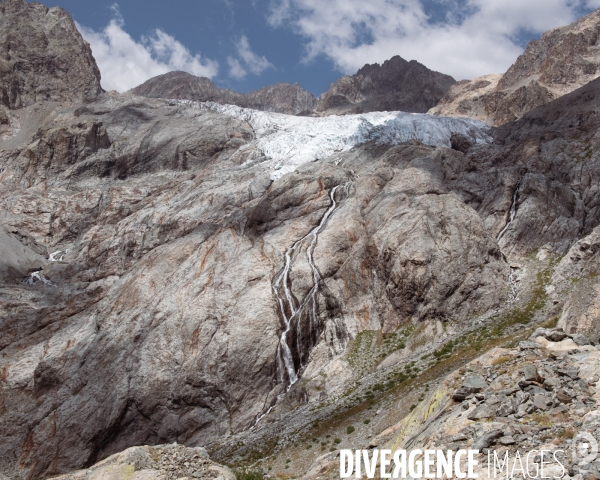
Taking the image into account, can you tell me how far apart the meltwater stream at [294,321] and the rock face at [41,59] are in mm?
119577

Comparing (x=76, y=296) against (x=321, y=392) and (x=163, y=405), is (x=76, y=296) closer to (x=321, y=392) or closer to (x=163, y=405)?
(x=163, y=405)

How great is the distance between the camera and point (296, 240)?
66.5 metres

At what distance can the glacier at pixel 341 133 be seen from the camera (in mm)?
99375

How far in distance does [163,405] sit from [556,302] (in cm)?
4036

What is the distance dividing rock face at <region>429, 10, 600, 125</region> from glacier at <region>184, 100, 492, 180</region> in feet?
46.4

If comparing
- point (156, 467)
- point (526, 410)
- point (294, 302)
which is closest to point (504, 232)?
point (294, 302)

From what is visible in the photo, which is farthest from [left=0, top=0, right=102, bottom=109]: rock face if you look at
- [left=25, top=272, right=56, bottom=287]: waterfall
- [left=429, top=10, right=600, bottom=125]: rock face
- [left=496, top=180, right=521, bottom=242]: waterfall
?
[left=496, top=180, right=521, bottom=242]: waterfall

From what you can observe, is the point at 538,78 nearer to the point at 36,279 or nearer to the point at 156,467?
the point at 36,279

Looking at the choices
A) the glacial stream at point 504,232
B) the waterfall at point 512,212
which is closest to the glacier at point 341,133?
the waterfall at point 512,212

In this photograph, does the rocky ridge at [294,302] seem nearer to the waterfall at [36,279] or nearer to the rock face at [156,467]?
the waterfall at [36,279]

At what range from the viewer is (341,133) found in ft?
360

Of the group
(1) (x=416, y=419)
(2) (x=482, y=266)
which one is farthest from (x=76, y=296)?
(1) (x=416, y=419)

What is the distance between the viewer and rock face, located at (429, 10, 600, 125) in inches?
5015

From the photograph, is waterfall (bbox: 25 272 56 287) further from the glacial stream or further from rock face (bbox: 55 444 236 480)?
the glacial stream
